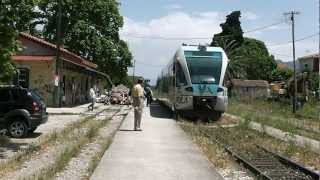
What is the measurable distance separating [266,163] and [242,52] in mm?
97879

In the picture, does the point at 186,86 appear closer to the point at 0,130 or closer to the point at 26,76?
the point at 0,130

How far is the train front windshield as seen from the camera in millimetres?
28656

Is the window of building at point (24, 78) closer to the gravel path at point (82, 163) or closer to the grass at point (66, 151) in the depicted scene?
the grass at point (66, 151)

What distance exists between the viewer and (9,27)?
A: 1784 cm

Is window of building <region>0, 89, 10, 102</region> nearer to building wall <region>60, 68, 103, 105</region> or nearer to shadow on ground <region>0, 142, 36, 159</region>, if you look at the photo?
shadow on ground <region>0, 142, 36, 159</region>

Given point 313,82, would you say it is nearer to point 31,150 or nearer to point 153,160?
point 31,150

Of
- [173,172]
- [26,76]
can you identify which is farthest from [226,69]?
[26,76]

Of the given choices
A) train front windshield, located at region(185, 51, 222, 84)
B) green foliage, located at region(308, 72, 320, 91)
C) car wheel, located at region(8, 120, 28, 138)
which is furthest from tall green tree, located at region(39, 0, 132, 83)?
car wheel, located at region(8, 120, 28, 138)

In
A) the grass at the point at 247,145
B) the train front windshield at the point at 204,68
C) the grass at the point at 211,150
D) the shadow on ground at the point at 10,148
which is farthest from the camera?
the train front windshield at the point at 204,68

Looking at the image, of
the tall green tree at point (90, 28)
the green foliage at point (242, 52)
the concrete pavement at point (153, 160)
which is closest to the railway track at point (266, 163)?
the concrete pavement at point (153, 160)

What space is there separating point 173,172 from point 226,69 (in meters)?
17.0

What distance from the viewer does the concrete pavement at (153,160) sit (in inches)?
480

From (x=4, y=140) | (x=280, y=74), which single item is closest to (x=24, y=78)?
(x=4, y=140)

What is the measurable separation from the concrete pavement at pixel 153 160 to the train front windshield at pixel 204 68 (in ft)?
24.9
